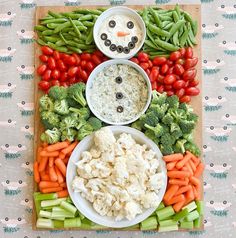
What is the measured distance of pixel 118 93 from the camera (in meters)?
2.37

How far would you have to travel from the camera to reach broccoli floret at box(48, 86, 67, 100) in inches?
91.6

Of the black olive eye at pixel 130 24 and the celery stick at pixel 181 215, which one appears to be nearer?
the celery stick at pixel 181 215

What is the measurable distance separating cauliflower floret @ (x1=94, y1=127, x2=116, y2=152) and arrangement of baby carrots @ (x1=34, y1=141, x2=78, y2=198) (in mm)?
139

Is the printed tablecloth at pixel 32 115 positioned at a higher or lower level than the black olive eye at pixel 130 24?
lower

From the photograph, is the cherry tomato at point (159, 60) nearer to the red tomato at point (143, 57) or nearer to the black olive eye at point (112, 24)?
the red tomato at point (143, 57)

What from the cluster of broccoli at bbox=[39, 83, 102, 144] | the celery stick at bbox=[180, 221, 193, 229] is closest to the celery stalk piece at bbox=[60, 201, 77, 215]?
the cluster of broccoli at bbox=[39, 83, 102, 144]

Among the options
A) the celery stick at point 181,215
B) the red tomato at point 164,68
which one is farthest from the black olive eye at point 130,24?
the celery stick at point 181,215

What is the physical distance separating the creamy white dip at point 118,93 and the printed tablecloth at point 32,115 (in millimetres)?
345

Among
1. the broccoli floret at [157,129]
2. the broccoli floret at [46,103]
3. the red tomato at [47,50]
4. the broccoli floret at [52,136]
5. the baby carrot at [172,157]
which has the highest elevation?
the red tomato at [47,50]

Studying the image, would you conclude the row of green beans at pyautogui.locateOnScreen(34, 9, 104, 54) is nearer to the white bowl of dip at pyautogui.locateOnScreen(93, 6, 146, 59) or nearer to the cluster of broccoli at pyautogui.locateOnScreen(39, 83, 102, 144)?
the white bowl of dip at pyautogui.locateOnScreen(93, 6, 146, 59)

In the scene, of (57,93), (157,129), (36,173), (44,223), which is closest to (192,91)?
(157,129)

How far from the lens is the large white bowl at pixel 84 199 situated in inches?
89.5

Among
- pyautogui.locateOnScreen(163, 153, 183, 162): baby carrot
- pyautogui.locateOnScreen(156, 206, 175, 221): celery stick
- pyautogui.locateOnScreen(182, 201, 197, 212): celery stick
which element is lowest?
pyautogui.locateOnScreen(156, 206, 175, 221): celery stick

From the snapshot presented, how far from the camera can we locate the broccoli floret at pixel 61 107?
231 centimetres
